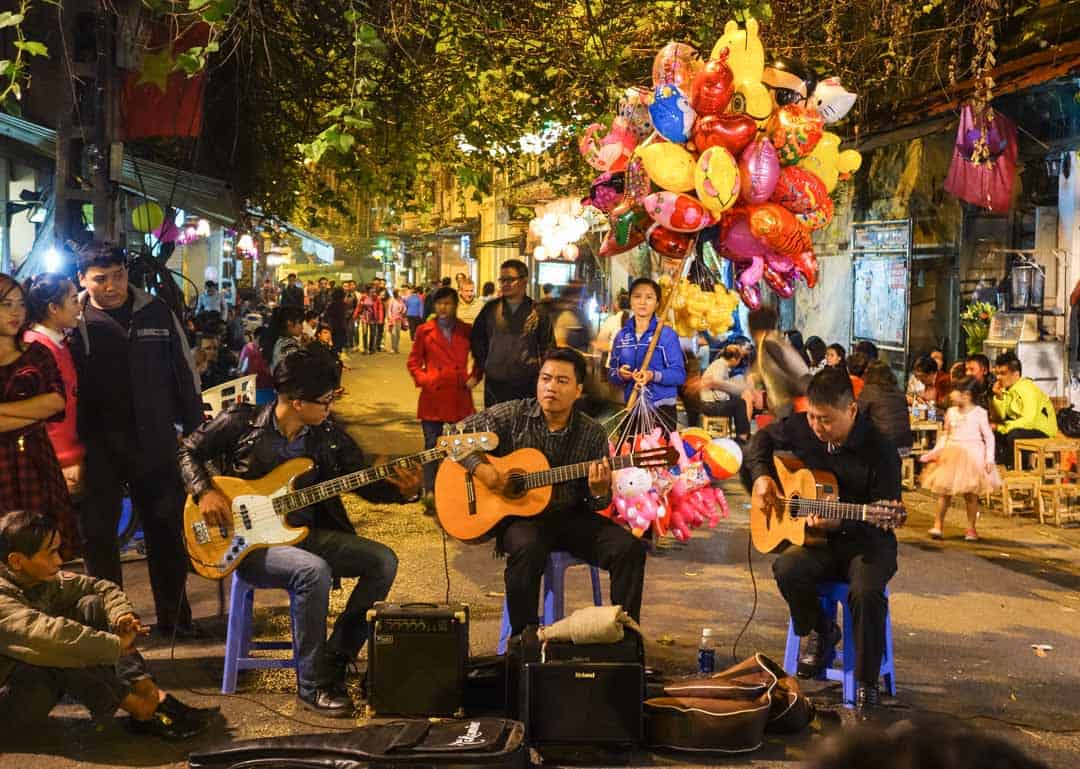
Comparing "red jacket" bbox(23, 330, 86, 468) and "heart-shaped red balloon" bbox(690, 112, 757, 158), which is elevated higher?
"heart-shaped red balloon" bbox(690, 112, 757, 158)

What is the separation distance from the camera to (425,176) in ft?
51.6

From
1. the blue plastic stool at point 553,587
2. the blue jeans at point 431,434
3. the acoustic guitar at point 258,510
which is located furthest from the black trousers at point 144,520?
the blue jeans at point 431,434

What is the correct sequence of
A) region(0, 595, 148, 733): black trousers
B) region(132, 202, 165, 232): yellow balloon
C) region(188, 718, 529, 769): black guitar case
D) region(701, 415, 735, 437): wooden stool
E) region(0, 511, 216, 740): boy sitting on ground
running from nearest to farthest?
region(188, 718, 529, 769): black guitar case → region(0, 511, 216, 740): boy sitting on ground → region(0, 595, 148, 733): black trousers → region(132, 202, 165, 232): yellow balloon → region(701, 415, 735, 437): wooden stool

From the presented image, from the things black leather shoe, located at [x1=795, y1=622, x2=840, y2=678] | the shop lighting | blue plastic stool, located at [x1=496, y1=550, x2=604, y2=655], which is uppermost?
the shop lighting

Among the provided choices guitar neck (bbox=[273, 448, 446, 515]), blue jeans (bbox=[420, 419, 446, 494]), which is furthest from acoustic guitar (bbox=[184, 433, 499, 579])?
blue jeans (bbox=[420, 419, 446, 494])

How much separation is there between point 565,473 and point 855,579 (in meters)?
1.54

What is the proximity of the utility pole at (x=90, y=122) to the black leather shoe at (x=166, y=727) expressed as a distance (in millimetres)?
3862

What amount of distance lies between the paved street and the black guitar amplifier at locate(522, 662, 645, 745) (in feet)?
0.53

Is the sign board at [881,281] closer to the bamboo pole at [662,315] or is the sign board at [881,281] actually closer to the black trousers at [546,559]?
the bamboo pole at [662,315]

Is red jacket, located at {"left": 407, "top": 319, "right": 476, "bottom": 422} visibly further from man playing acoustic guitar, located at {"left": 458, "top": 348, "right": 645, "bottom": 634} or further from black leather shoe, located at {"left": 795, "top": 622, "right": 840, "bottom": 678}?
black leather shoe, located at {"left": 795, "top": 622, "right": 840, "bottom": 678}

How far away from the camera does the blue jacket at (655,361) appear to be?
9352 mm

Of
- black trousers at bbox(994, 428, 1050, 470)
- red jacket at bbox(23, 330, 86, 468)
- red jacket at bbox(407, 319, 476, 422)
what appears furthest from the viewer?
black trousers at bbox(994, 428, 1050, 470)

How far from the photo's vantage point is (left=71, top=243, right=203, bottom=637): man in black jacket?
6.99 metres

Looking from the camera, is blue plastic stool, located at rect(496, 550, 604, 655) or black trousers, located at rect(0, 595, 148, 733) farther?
blue plastic stool, located at rect(496, 550, 604, 655)
